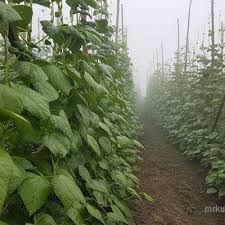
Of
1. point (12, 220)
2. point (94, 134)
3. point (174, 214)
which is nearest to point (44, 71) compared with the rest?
point (12, 220)

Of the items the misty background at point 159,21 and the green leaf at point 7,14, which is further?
the misty background at point 159,21

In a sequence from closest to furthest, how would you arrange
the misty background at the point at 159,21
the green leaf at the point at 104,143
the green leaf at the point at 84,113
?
1. the green leaf at the point at 84,113
2. the green leaf at the point at 104,143
3. the misty background at the point at 159,21

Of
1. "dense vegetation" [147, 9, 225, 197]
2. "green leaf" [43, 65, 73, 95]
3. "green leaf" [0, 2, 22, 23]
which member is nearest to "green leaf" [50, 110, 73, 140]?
"green leaf" [43, 65, 73, 95]

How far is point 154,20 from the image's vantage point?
3278 cm

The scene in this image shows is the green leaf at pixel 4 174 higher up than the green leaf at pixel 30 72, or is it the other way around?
the green leaf at pixel 30 72

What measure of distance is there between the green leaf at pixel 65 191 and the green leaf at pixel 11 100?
325 mm

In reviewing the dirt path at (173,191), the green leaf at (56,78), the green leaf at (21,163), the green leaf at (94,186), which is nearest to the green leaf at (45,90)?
the green leaf at (56,78)

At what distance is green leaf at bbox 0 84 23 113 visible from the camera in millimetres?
1252

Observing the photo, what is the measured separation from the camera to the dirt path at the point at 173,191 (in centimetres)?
372

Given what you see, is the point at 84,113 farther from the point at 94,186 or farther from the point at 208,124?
the point at 208,124

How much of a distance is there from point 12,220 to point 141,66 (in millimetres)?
41160

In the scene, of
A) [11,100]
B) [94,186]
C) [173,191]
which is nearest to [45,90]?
[11,100]

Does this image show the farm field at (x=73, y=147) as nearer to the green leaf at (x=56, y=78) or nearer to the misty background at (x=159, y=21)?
the green leaf at (x=56, y=78)

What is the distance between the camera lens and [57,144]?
1632mm
